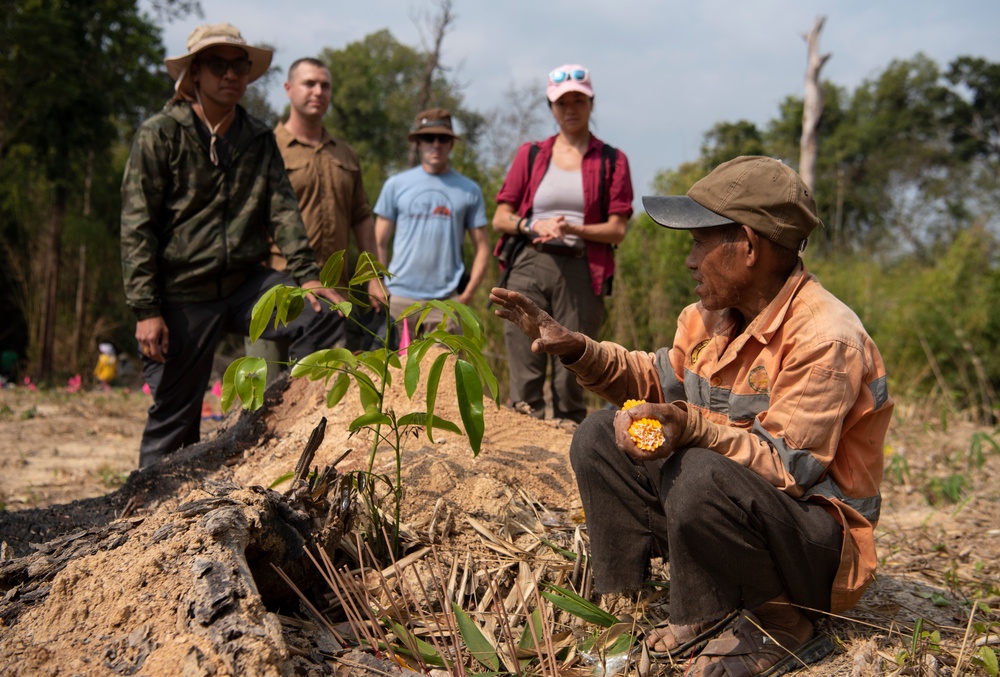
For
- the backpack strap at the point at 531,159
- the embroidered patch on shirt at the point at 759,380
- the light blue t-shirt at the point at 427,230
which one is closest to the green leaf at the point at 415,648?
the embroidered patch on shirt at the point at 759,380

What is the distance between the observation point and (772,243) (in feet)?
7.51

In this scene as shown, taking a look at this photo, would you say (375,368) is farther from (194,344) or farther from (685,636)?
(194,344)

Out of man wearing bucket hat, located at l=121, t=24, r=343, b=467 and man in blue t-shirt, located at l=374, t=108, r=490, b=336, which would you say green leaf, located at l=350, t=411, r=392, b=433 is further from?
man in blue t-shirt, located at l=374, t=108, r=490, b=336

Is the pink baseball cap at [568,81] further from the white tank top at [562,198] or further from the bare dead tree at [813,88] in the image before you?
the bare dead tree at [813,88]

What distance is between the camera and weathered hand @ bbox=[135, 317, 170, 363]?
12.2ft

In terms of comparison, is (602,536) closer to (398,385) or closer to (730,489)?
(730,489)

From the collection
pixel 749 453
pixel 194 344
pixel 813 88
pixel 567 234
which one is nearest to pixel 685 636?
pixel 749 453

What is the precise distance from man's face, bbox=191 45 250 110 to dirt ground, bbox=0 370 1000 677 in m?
1.39

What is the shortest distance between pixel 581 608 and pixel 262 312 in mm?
1175

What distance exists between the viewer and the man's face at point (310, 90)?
4.75 meters

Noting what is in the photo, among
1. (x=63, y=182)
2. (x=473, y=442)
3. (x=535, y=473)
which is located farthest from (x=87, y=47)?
(x=473, y=442)

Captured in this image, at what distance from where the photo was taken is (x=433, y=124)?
521cm

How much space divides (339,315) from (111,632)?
6.84ft

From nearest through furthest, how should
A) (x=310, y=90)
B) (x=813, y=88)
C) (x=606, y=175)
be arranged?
(x=606, y=175) < (x=310, y=90) < (x=813, y=88)
